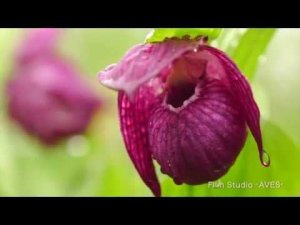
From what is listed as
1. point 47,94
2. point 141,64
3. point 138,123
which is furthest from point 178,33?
point 47,94

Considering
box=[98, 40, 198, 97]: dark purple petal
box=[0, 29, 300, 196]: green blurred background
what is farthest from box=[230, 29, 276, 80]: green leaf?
box=[98, 40, 198, 97]: dark purple petal

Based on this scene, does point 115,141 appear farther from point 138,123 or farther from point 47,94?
point 138,123

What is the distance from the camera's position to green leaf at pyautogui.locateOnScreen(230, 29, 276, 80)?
1.42m

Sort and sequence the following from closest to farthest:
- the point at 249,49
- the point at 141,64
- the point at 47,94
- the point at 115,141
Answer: the point at 141,64
the point at 249,49
the point at 47,94
the point at 115,141

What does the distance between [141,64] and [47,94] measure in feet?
2.32

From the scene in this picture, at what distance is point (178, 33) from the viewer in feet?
4.26

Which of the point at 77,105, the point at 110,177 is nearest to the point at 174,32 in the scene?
the point at 110,177

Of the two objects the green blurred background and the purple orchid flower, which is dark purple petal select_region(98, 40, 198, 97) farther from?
the green blurred background

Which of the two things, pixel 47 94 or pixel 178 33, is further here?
pixel 47 94

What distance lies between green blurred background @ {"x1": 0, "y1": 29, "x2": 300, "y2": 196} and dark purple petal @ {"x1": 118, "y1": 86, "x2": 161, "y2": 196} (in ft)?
0.42

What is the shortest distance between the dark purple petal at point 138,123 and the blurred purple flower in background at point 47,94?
0.47 meters

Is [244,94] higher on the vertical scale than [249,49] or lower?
lower

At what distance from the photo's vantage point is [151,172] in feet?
4.65

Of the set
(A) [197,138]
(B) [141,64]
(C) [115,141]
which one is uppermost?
(C) [115,141]
